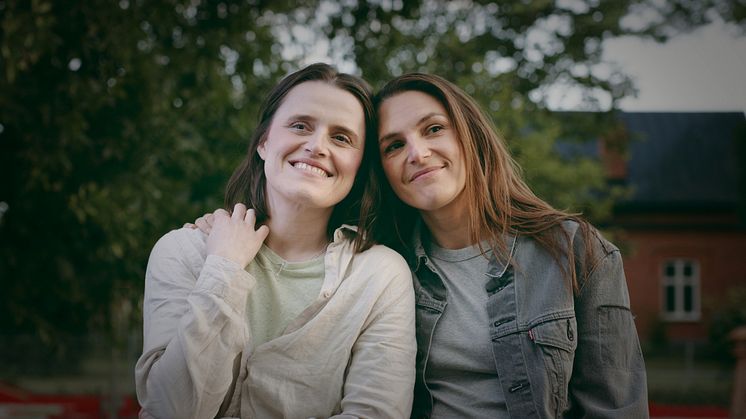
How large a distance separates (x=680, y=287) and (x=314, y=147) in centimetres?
2561

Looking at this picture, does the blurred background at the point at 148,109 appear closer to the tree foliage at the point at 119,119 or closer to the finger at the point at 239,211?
the tree foliage at the point at 119,119

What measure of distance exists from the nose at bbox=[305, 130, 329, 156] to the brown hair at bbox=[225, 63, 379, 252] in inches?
9.5

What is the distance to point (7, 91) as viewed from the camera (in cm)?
589

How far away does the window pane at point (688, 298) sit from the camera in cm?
2572

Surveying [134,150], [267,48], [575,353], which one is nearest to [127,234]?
[134,150]

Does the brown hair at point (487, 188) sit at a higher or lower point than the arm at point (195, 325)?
higher

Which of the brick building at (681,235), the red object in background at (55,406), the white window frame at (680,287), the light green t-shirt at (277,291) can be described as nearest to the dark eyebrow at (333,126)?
the light green t-shirt at (277,291)

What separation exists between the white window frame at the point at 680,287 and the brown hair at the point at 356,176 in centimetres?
2436

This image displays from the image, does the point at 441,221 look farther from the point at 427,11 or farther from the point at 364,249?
the point at 427,11

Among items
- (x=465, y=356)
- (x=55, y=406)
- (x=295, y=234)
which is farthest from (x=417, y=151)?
(x=55, y=406)

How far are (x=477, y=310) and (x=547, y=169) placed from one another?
1083cm

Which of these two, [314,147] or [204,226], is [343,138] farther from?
[204,226]

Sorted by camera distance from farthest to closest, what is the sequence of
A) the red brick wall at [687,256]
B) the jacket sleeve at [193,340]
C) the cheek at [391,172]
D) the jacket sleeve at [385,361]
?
the red brick wall at [687,256] → the cheek at [391,172] → the jacket sleeve at [385,361] → the jacket sleeve at [193,340]

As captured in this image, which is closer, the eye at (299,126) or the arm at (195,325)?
the arm at (195,325)
